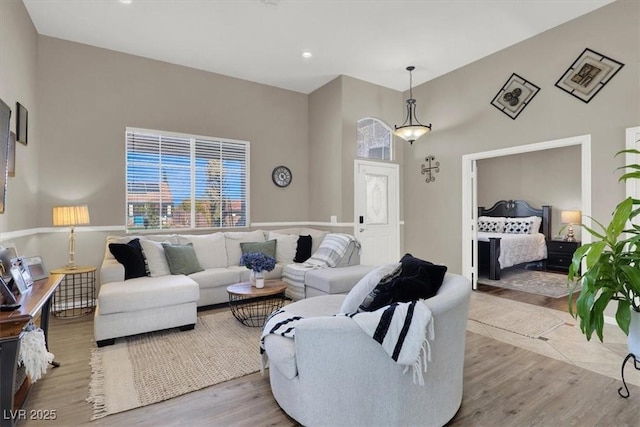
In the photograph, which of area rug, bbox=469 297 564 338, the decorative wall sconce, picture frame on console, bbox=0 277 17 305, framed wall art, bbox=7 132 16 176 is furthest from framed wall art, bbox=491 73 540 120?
framed wall art, bbox=7 132 16 176

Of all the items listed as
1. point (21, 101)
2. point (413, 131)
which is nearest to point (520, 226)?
point (413, 131)

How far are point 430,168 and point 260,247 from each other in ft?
10.5

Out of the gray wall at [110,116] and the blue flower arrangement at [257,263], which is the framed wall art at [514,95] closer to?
the gray wall at [110,116]

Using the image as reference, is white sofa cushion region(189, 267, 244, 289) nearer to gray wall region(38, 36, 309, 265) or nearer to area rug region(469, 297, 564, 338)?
gray wall region(38, 36, 309, 265)

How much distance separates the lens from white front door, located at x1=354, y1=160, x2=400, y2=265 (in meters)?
5.61

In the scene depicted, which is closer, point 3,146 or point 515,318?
point 3,146

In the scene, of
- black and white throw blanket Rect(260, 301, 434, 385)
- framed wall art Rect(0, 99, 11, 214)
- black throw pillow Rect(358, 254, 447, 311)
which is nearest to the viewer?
black and white throw blanket Rect(260, 301, 434, 385)

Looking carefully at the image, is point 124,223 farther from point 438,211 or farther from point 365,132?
point 438,211

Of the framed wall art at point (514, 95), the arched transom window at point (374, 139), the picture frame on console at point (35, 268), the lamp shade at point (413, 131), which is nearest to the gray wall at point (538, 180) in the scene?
the framed wall art at point (514, 95)

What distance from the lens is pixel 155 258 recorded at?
3.83 metres

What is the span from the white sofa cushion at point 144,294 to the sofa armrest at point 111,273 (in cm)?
13

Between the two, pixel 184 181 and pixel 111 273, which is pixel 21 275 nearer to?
pixel 111 273

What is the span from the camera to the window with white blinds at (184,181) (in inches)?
182

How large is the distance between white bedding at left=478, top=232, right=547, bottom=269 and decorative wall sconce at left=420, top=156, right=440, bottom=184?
1520 millimetres
